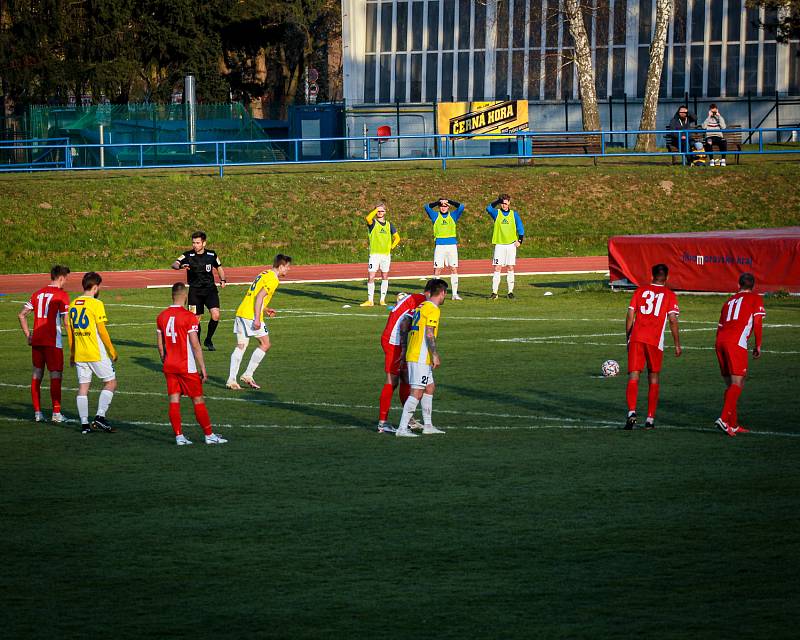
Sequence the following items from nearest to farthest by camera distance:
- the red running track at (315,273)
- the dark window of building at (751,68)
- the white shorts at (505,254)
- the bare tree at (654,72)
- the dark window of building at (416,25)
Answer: the white shorts at (505,254)
the red running track at (315,273)
the bare tree at (654,72)
the dark window of building at (751,68)
the dark window of building at (416,25)

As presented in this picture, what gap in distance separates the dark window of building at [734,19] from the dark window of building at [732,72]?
55cm

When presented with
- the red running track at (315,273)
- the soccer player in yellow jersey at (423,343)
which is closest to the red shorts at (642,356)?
the soccer player in yellow jersey at (423,343)

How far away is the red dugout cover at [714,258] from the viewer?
26.4 metres

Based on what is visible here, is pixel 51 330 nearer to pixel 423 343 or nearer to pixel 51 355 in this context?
pixel 51 355

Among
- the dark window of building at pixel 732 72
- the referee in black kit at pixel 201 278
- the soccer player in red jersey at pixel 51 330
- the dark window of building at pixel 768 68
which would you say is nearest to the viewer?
the soccer player in red jersey at pixel 51 330

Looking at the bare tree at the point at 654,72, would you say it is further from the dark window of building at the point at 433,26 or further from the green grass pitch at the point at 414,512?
the green grass pitch at the point at 414,512

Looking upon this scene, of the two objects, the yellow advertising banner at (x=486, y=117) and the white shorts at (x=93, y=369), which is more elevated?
the yellow advertising banner at (x=486, y=117)

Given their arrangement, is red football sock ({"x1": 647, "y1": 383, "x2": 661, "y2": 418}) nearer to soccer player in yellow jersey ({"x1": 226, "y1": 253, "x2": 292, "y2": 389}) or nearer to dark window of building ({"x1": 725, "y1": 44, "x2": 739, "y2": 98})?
soccer player in yellow jersey ({"x1": 226, "y1": 253, "x2": 292, "y2": 389})

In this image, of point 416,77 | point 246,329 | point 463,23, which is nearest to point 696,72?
point 463,23

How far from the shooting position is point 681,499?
1161 cm

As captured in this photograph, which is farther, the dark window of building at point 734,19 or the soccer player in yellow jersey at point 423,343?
the dark window of building at point 734,19

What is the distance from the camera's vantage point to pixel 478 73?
212ft

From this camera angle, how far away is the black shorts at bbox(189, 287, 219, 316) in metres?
21.5

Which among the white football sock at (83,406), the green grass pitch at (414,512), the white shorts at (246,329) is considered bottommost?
the green grass pitch at (414,512)
